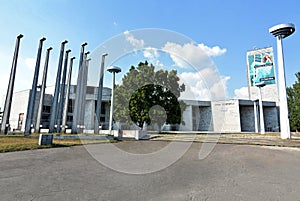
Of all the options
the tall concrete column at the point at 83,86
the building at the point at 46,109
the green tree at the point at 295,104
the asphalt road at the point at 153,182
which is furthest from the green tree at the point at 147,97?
the green tree at the point at 295,104

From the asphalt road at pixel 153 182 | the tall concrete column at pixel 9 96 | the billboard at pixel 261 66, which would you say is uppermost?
the billboard at pixel 261 66

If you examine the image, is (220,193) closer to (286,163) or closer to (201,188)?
(201,188)

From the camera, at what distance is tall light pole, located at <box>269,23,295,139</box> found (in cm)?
1707

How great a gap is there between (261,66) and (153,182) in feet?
166

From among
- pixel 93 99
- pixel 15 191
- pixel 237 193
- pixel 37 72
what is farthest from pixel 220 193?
pixel 93 99

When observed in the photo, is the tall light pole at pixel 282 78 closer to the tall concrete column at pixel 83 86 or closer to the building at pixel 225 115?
the tall concrete column at pixel 83 86

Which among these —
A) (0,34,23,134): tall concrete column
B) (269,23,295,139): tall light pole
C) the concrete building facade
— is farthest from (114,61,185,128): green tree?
the concrete building facade

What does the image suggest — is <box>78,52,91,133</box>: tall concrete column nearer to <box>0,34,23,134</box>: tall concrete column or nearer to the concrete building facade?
<box>0,34,23,134</box>: tall concrete column

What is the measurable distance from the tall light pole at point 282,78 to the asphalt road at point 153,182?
1268cm

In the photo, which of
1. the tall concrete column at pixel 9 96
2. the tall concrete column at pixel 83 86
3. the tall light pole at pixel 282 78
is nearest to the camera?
the tall light pole at pixel 282 78

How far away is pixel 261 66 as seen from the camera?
45.9 meters

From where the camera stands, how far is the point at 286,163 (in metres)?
6.72

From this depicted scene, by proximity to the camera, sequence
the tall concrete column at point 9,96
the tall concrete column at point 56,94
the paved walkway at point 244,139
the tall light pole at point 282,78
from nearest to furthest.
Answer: the paved walkway at point 244,139
the tall light pole at point 282,78
the tall concrete column at point 9,96
the tall concrete column at point 56,94

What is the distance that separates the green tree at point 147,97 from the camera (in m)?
23.9
